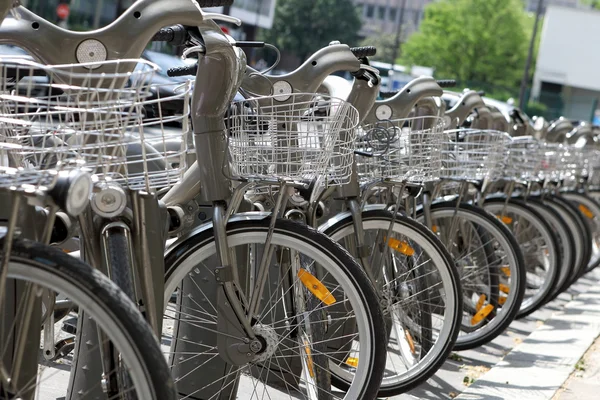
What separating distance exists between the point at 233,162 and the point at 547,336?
392 cm

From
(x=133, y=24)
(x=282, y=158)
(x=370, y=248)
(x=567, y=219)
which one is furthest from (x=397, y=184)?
(x=567, y=219)

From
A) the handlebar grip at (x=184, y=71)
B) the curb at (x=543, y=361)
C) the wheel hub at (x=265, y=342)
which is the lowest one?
the curb at (x=543, y=361)

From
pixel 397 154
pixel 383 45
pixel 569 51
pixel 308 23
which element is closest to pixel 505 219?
pixel 397 154

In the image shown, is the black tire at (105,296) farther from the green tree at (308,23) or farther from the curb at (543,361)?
the green tree at (308,23)

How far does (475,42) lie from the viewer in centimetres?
5962

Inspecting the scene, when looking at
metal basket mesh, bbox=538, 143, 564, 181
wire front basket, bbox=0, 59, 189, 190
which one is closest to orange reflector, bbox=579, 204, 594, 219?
metal basket mesh, bbox=538, 143, 564, 181

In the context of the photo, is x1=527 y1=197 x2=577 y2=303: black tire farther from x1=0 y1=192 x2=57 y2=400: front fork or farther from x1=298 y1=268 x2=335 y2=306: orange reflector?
x1=0 y1=192 x2=57 y2=400: front fork

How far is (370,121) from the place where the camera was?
484 cm

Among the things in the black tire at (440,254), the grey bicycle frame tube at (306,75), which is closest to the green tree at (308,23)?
the black tire at (440,254)

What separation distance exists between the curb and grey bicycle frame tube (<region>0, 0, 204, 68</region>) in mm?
2580

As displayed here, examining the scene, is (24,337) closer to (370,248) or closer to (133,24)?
(133,24)

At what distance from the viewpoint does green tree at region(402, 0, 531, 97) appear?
59.6 meters

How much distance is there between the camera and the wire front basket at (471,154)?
17.7ft

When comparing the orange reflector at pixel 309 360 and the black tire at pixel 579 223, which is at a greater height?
the black tire at pixel 579 223
